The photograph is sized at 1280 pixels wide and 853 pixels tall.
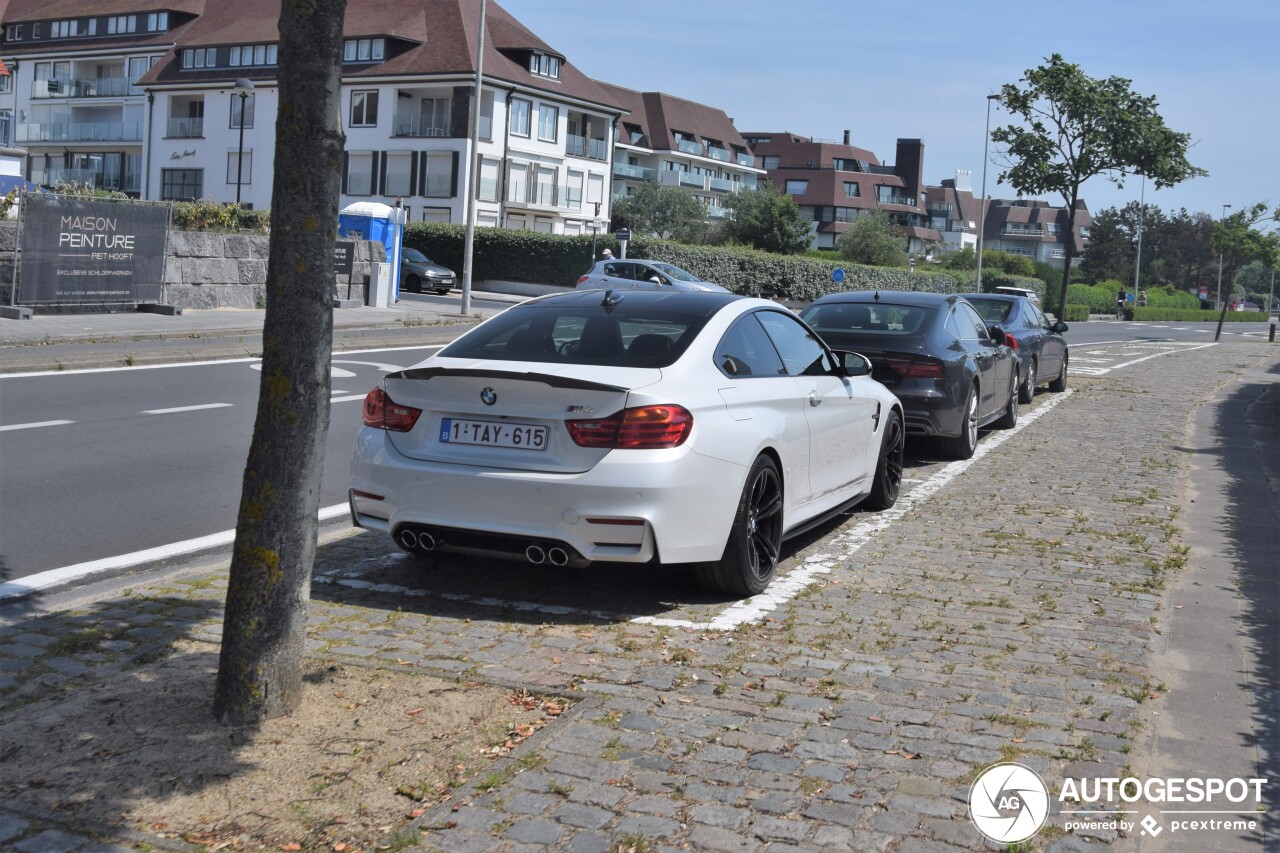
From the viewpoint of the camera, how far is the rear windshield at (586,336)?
6.44 m

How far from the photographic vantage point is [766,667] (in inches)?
211

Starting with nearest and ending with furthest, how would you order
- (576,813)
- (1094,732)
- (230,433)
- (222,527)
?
1. (576,813)
2. (1094,732)
3. (222,527)
4. (230,433)

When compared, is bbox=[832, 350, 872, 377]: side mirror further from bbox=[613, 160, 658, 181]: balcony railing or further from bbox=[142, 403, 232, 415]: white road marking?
bbox=[613, 160, 658, 181]: balcony railing

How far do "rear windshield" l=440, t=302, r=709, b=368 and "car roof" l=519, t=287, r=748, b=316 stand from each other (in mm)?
74

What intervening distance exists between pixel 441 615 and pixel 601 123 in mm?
68746

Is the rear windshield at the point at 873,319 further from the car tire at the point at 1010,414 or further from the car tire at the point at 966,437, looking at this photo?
the car tire at the point at 1010,414

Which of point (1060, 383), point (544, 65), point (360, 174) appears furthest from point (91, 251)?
point (544, 65)

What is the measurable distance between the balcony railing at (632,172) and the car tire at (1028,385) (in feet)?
265

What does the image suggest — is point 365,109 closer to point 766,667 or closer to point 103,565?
point 103,565

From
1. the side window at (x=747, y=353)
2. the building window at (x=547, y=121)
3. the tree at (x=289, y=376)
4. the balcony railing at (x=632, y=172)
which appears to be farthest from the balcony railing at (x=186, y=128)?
the tree at (x=289, y=376)

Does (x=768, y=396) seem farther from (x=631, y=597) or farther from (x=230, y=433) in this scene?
(x=230, y=433)

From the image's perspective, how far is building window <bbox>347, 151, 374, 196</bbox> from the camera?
218ft

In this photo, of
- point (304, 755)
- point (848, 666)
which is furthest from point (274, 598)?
point (848, 666)

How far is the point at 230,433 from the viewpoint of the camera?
11523mm
